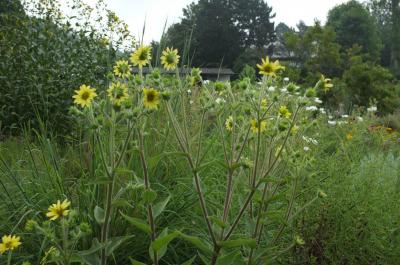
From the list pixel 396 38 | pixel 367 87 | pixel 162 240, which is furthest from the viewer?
pixel 396 38

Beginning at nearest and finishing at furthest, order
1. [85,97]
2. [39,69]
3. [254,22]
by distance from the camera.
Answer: [85,97] < [39,69] < [254,22]

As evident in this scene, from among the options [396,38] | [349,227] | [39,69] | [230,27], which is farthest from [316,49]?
[396,38]

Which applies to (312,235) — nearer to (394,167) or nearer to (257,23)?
(394,167)

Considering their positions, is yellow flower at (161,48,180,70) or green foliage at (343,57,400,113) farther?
green foliage at (343,57,400,113)

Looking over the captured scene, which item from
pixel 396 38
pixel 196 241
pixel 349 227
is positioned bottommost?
pixel 349 227

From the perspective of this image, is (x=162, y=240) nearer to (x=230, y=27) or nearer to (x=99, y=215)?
(x=99, y=215)

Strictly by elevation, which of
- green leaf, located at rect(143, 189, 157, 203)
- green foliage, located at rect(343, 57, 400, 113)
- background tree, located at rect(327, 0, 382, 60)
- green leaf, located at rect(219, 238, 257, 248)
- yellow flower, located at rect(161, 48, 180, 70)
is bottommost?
green foliage, located at rect(343, 57, 400, 113)

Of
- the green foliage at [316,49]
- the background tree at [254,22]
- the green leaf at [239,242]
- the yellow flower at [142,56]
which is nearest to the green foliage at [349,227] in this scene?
the green leaf at [239,242]

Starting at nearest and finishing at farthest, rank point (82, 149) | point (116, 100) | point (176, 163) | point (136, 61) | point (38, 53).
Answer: point (116, 100) → point (136, 61) → point (176, 163) → point (82, 149) → point (38, 53)

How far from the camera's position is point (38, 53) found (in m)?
5.04

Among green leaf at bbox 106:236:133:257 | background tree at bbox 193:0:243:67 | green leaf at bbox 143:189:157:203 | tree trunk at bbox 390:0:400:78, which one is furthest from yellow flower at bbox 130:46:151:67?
tree trunk at bbox 390:0:400:78

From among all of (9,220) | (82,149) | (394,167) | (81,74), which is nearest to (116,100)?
(9,220)

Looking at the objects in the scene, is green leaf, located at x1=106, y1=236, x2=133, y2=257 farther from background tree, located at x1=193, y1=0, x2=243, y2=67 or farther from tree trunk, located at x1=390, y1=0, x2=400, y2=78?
tree trunk, located at x1=390, y1=0, x2=400, y2=78

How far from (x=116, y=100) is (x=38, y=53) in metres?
3.73
